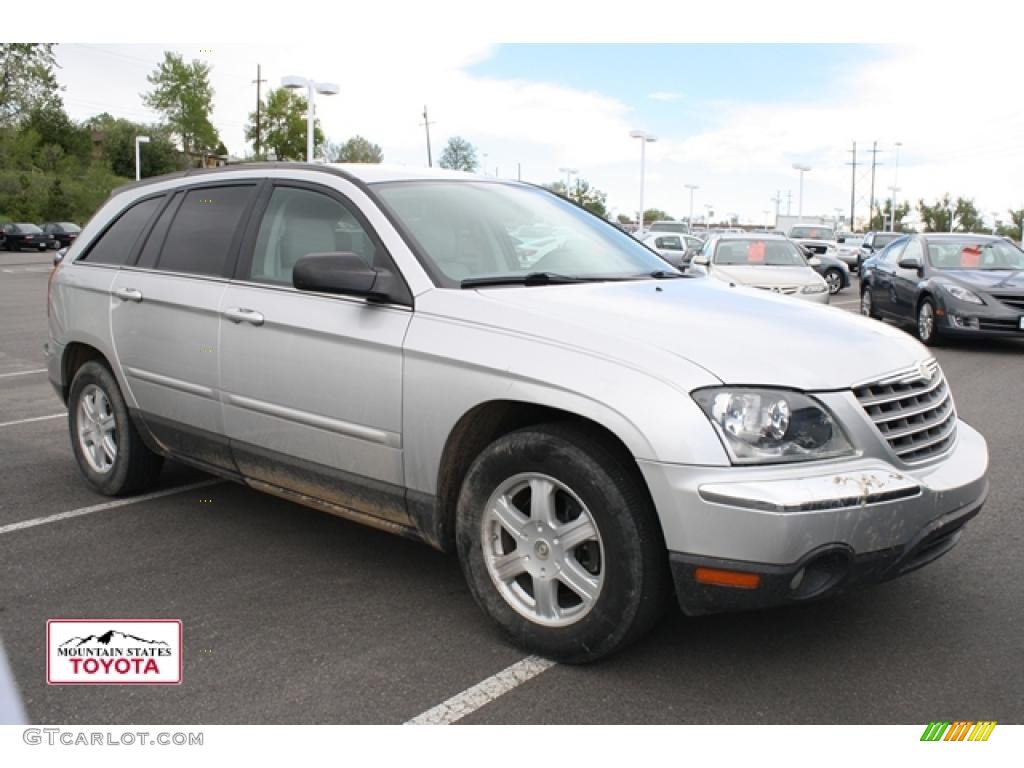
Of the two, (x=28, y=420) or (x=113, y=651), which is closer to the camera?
(x=113, y=651)

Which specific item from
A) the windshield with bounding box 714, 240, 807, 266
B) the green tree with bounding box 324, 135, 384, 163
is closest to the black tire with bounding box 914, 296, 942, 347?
the windshield with bounding box 714, 240, 807, 266

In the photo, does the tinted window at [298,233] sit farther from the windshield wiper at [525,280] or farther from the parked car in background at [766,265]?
the parked car in background at [766,265]

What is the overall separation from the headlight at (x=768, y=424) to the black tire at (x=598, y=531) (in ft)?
1.09

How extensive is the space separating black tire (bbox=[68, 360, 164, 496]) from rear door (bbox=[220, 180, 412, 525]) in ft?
3.52

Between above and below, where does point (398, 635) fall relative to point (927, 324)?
below

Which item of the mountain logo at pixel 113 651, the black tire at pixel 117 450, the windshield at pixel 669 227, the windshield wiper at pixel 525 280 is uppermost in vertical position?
the windshield at pixel 669 227

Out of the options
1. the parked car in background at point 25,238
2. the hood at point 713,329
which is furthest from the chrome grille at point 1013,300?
the parked car in background at point 25,238

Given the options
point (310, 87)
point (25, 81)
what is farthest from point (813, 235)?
point (25, 81)

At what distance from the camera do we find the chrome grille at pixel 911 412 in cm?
323

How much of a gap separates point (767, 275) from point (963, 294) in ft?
9.60

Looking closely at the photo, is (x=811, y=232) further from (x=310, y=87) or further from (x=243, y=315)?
(x=243, y=315)

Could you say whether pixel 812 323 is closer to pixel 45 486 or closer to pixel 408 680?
pixel 408 680

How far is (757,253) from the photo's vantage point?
50.8ft

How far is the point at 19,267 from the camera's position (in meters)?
34.0
